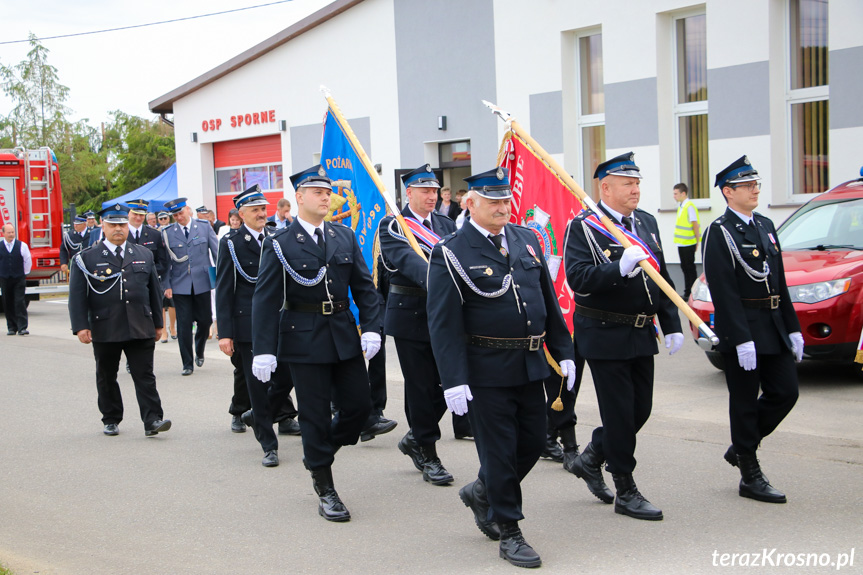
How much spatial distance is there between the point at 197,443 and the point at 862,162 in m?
11.3

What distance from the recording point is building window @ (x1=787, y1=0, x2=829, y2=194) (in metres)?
15.5

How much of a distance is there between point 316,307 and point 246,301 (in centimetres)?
195

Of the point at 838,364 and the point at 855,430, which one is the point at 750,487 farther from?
the point at 838,364

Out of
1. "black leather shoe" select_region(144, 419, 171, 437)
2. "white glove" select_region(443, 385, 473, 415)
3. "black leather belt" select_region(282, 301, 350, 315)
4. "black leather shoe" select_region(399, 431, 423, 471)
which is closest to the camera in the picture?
"white glove" select_region(443, 385, 473, 415)

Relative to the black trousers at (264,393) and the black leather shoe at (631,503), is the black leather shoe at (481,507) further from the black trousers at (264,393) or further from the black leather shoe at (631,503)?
the black trousers at (264,393)

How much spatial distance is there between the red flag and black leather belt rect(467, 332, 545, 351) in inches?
89.7

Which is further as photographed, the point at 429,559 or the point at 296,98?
the point at 296,98

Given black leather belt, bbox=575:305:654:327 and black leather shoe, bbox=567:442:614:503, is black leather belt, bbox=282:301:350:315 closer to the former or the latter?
black leather belt, bbox=575:305:654:327

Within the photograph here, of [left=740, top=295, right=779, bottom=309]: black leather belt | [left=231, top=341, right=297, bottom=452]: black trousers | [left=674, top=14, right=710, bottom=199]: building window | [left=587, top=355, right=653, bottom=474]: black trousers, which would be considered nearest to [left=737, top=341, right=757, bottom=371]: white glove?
[left=740, top=295, right=779, bottom=309]: black leather belt

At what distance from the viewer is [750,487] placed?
592 cm

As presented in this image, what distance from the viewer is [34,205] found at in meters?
22.7

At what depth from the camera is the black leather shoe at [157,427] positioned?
27.5ft

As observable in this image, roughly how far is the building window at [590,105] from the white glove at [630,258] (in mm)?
13344

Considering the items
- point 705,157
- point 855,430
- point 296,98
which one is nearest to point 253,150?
point 296,98
